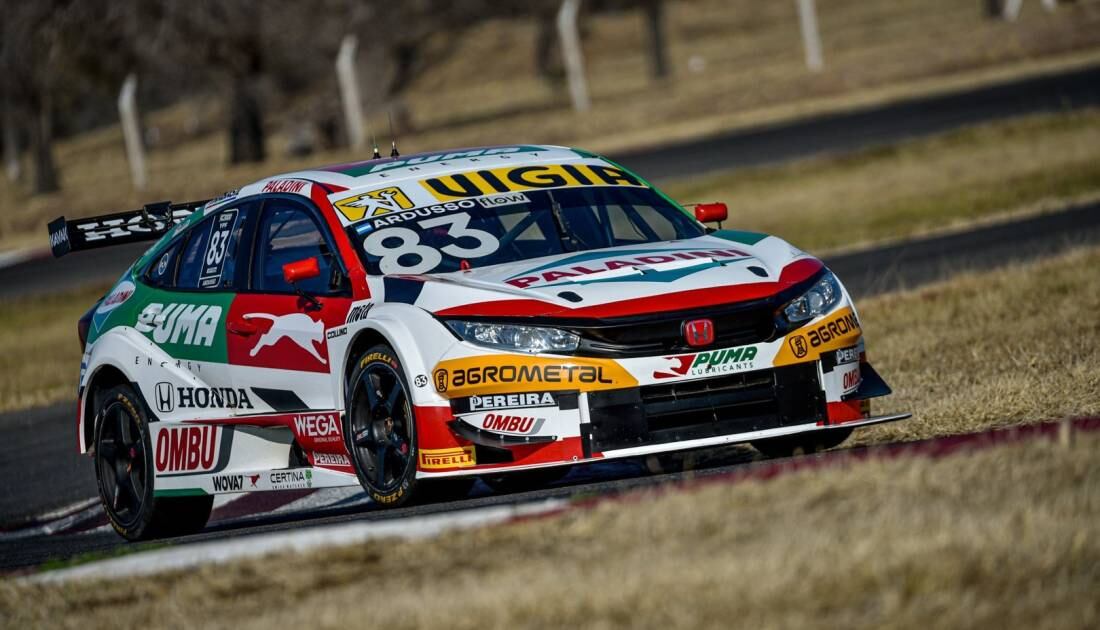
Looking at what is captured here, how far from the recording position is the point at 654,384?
21.9ft

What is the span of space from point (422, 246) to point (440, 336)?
0.91 meters

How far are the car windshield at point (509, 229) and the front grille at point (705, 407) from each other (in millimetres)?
1117

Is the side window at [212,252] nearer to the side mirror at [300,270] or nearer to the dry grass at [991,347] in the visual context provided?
the side mirror at [300,270]

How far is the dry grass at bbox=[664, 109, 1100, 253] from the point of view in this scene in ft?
60.8

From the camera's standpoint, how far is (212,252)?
27.6 feet

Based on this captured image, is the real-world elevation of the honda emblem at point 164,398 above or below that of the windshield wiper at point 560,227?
below

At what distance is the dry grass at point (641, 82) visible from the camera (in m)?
31.2

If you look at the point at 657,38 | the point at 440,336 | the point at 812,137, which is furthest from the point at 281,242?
the point at 657,38

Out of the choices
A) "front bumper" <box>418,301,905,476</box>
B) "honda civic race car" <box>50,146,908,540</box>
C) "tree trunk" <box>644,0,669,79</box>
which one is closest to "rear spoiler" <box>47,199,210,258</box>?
"honda civic race car" <box>50,146,908,540</box>

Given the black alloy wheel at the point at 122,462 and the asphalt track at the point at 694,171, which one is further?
the black alloy wheel at the point at 122,462

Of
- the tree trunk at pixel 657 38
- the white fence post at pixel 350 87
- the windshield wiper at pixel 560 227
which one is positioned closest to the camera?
the windshield wiper at pixel 560 227

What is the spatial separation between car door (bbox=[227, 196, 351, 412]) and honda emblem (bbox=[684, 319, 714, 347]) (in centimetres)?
149

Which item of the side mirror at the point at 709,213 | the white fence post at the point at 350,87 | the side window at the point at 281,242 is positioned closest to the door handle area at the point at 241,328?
the side window at the point at 281,242

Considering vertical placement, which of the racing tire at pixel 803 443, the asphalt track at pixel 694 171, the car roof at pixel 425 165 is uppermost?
the car roof at pixel 425 165
